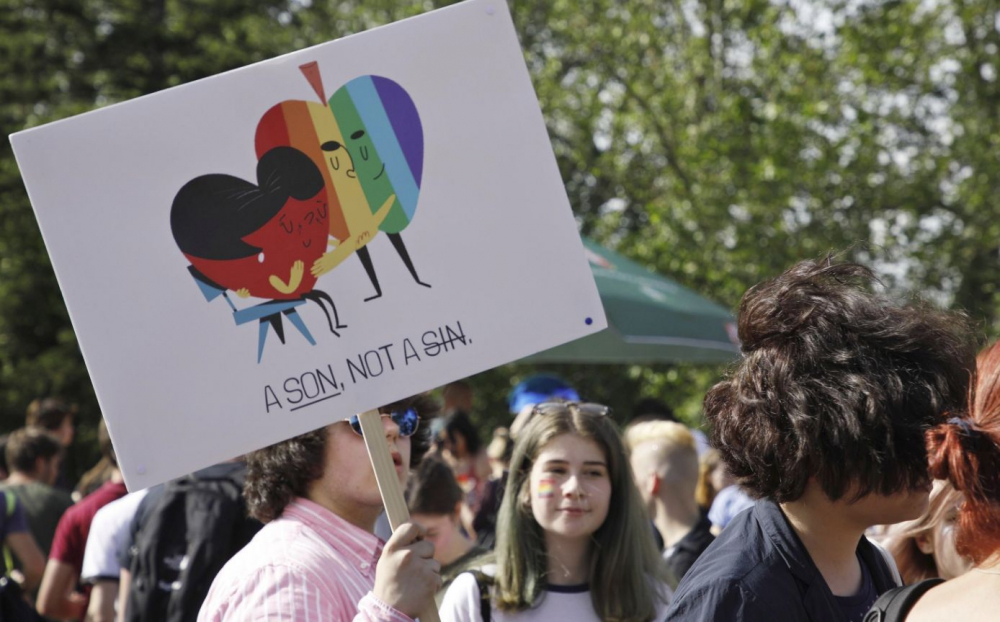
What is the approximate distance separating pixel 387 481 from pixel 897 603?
1041mm

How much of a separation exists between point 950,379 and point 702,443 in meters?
6.07

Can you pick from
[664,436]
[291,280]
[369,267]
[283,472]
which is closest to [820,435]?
[369,267]

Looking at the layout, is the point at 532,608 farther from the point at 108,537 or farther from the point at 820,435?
the point at 108,537

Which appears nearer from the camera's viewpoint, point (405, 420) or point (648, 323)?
point (405, 420)

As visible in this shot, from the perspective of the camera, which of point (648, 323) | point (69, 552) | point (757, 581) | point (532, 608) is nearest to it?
point (757, 581)

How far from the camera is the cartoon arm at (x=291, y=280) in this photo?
94.9 inches

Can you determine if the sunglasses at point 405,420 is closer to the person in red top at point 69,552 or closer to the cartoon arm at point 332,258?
the cartoon arm at point 332,258

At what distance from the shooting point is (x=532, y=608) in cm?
341

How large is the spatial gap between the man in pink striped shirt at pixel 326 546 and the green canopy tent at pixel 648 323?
173 inches

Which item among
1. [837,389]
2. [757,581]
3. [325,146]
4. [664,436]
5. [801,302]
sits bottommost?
[664,436]

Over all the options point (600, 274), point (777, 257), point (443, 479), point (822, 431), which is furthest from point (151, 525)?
point (777, 257)

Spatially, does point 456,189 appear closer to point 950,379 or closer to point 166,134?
point 166,134

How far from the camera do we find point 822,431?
2.09 meters

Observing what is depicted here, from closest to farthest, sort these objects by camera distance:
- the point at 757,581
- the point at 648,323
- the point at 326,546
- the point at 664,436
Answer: the point at 757,581
the point at 326,546
the point at 664,436
the point at 648,323
